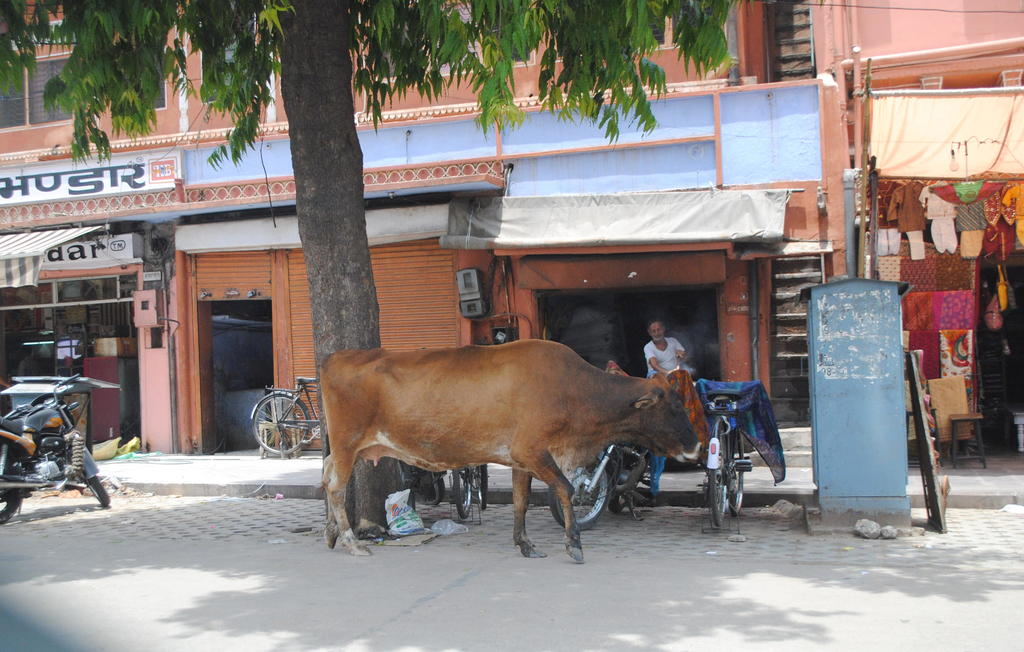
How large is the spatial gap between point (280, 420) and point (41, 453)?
14.2 ft

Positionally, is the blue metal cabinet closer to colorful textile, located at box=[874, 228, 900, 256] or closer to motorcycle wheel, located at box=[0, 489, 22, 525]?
colorful textile, located at box=[874, 228, 900, 256]

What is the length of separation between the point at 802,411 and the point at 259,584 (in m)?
7.85

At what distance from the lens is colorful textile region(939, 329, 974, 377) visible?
11.7 metres

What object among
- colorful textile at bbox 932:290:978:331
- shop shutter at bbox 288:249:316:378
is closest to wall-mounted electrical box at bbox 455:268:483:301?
shop shutter at bbox 288:249:316:378

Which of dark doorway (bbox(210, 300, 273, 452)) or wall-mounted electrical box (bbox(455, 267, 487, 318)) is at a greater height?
wall-mounted electrical box (bbox(455, 267, 487, 318))

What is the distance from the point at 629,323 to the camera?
13.7m

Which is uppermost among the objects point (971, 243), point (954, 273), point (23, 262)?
point (23, 262)

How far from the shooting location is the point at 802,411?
470 inches

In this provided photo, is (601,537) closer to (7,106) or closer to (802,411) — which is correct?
(802,411)

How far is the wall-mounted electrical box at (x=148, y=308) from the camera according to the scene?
14281mm

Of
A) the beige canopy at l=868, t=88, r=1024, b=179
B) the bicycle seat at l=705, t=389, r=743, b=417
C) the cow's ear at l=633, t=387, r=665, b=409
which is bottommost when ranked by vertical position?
the bicycle seat at l=705, t=389, r=743, b=417

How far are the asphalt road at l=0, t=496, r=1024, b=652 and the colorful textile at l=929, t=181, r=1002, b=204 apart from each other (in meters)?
4.57

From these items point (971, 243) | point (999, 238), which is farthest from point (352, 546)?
point (999, 238)

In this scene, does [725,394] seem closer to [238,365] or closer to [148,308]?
[148,308]
